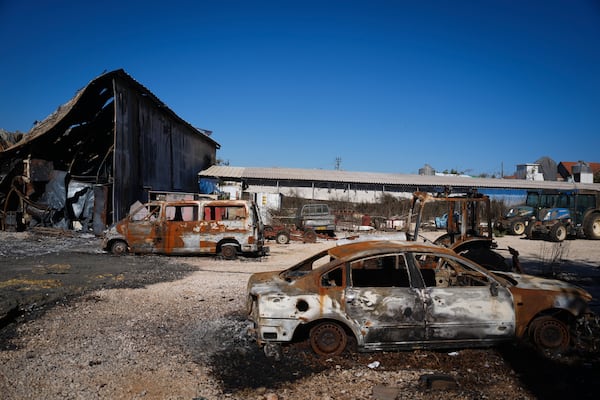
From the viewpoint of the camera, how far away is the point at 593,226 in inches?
786

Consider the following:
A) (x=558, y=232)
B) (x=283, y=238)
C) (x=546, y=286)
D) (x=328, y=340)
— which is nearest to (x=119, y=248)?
(x=283, y=238)

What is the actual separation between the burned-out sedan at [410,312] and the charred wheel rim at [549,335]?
1cm

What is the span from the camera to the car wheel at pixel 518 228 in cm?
2242

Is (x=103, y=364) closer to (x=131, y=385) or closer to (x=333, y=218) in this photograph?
(x=131, y=385)

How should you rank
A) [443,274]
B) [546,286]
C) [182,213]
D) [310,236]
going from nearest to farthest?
[546,286] < [443,274] < [182,213] < [310,236]

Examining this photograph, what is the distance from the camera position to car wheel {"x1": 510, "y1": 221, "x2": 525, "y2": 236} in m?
22.4

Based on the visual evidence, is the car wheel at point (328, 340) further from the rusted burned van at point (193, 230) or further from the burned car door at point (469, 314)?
the rusted burned van at point (193, 230)

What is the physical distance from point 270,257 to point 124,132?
34.2ft

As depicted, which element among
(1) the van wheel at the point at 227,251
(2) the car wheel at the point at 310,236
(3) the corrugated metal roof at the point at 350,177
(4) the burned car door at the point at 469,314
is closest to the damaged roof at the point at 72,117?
(1) the van wheel at the point at 227,251

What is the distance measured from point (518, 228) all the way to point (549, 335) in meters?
20.0

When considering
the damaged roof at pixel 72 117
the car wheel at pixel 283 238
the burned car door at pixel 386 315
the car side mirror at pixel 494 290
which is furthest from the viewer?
the car wheel at pixel 283 238

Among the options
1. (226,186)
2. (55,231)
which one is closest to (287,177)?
(226,186)

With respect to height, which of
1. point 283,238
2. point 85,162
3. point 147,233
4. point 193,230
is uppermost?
point 85,162

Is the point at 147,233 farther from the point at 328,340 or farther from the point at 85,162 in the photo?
the point at 85,162
